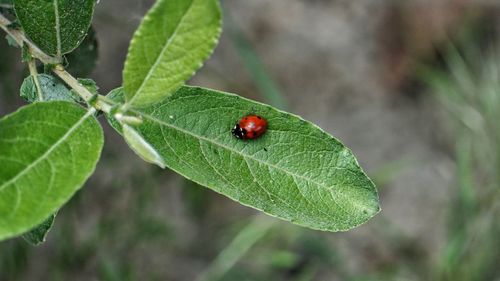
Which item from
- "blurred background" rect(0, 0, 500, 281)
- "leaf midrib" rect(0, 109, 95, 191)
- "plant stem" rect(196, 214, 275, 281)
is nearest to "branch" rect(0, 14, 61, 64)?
"leaf midrib" rect(0, 109, 95, 191)

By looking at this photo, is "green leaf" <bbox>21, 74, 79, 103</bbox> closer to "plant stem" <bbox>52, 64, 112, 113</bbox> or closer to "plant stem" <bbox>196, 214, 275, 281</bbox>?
"plant stem" <bbox>52, 64, 112, 113</bbox>

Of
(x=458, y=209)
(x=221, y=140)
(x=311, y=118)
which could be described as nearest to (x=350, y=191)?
(x=221, y=140)

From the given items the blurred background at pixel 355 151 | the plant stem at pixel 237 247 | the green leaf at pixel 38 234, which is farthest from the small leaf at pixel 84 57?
the plant stem at pixel 237 247

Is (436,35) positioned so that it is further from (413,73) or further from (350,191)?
(350,191)

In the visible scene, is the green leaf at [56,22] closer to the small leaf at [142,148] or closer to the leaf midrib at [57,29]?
the leaf midrib at [57,29]

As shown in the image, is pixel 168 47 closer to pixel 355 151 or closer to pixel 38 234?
pixel 38 234

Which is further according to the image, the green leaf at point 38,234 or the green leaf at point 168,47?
the green leaf at point 38,234

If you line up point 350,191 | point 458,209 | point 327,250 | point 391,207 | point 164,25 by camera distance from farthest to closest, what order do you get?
1. point 391,207
2. point 327,250
3. point 458,209
4. point 350,191
5. point 164,25
